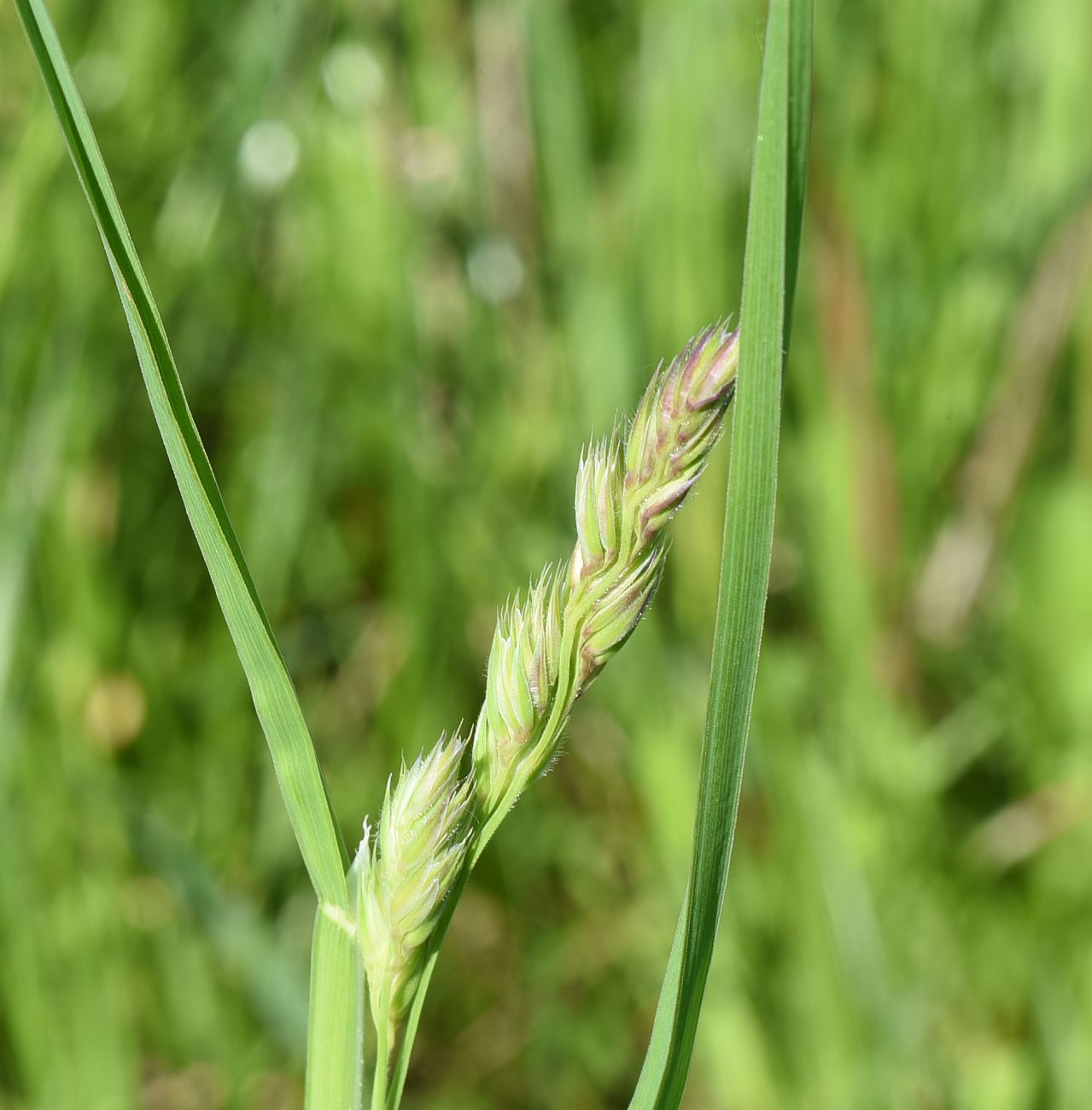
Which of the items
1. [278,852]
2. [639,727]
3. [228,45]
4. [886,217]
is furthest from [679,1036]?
[228,45]

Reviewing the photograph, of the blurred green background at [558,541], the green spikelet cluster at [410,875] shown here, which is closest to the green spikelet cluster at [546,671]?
the green spikelet cluster at [410,875]

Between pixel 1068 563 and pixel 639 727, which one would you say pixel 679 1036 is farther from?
pixel 1068 563

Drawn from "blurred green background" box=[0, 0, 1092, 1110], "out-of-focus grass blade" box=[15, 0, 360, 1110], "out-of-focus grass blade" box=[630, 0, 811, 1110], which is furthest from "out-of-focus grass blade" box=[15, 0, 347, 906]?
"blurred green background" box=[0, 0, 1092, 1110]

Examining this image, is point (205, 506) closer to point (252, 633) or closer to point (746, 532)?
point (252, 633)

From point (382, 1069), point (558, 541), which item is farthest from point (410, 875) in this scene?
point (558, 541)

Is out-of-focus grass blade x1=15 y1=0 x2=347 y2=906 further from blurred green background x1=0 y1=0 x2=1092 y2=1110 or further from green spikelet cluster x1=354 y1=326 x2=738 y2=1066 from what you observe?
blurred green background x1=0 y1=0 x2=1092 y2=1110
